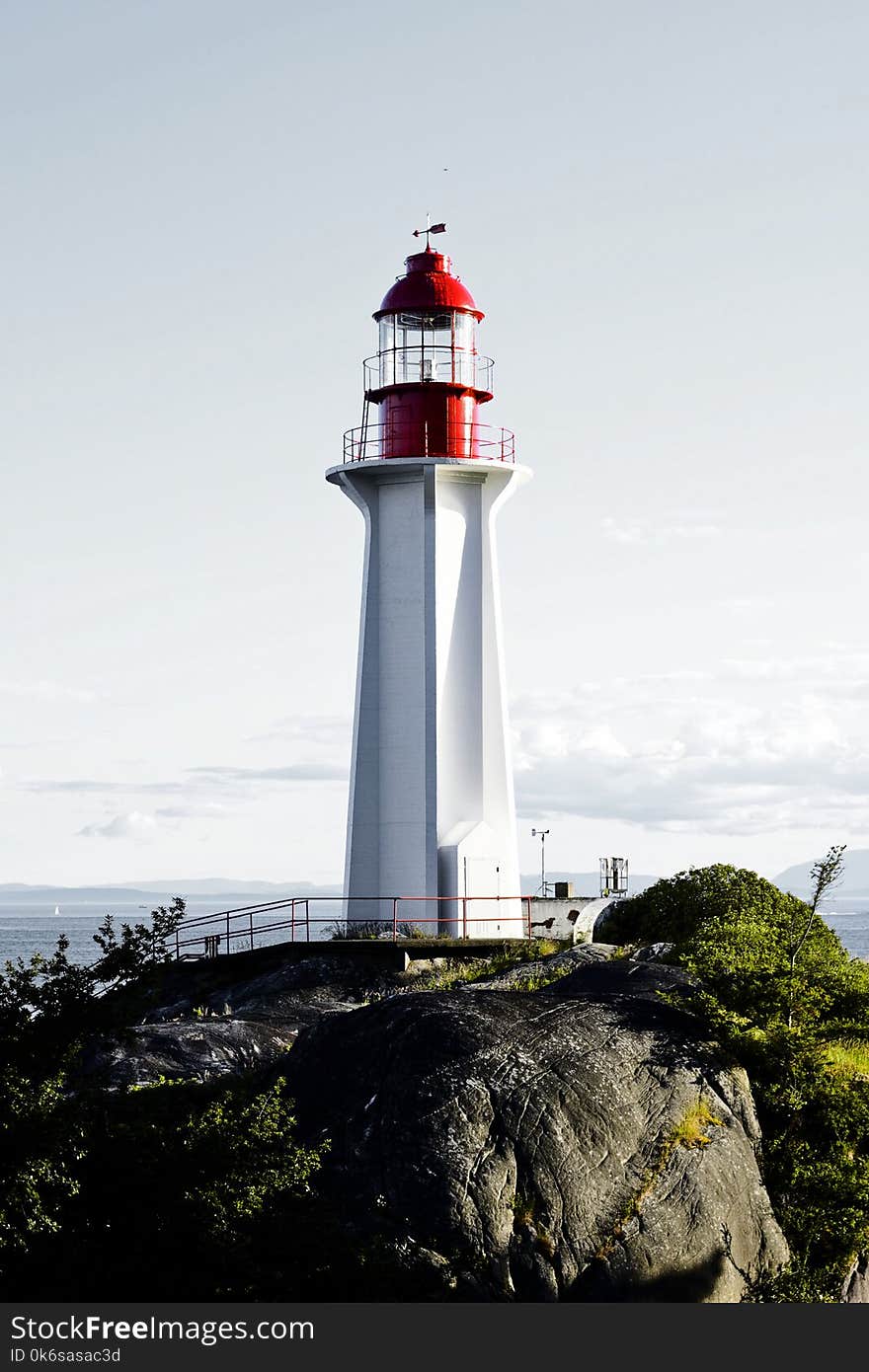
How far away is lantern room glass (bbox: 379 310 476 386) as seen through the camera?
117 feet

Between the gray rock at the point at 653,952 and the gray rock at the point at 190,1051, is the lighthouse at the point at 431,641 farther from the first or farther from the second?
the gray rock at the point at 190,1051

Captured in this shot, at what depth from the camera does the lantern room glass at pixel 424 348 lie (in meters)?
35.8

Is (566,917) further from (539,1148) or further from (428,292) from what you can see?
(539,1148)

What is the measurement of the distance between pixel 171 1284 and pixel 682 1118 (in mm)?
5386

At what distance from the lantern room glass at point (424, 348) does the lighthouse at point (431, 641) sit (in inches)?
1.2

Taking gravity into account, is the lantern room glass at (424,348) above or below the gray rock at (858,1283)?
above

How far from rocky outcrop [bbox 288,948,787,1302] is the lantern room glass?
20780 millimetres

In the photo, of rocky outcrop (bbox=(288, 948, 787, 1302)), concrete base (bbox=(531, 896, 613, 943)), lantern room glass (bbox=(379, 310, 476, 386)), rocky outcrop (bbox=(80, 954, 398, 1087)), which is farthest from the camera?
lantern room glass (bbox=(379, 310, 476, 386))

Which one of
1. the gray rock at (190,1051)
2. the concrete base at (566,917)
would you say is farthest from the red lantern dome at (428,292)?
the gray rock at (190,1051)

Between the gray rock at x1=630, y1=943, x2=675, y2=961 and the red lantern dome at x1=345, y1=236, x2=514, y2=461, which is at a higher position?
the red lantern dome at x1=345, y1=236, x2=514, y2=461

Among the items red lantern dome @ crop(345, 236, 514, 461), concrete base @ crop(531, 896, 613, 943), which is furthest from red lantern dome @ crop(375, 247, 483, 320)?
concrete base @ crop(531, 896, 613, 943)

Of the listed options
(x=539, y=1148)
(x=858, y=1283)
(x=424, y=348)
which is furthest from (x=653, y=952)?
(x=424, y=348)

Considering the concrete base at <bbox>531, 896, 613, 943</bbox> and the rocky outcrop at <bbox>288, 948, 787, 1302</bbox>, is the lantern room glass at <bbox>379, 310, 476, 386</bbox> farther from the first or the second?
the rocky outcrop at <bbox>288, 948, 787, 1302</bbox>
